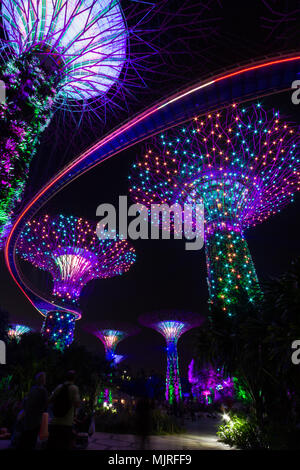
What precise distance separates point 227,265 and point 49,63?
1173 cm

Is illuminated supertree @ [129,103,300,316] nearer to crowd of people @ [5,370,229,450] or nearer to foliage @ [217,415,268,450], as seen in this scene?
foliage @ [217,415,268,450]

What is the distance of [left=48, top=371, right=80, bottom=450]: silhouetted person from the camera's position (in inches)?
142

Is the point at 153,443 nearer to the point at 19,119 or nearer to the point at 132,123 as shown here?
the point at 19,119

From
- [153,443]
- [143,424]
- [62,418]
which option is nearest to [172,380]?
[153,443]

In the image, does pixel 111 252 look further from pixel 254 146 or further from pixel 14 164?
pixel 14 164

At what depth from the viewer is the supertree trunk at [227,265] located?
545 inches

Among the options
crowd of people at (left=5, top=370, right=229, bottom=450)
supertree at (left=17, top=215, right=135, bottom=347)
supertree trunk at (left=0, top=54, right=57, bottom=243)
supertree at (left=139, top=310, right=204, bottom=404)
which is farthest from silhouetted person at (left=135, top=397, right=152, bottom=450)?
supertree at (left=139, top=310, right=204, bottom=404)

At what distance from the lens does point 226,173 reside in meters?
16.8

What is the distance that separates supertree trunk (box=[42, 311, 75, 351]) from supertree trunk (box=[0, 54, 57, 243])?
61.6 ft

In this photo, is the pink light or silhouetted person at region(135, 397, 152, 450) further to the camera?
the pink light

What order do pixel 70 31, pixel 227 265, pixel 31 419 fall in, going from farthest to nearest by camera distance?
pixel 227 265, pixel 70 31, pixel 31 419

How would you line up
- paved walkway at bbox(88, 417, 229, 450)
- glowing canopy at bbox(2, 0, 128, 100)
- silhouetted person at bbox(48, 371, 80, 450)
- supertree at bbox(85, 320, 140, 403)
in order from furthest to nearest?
1. supertree at bbox(85, 320, 140, 403)
2. glowing canopy at bbox(2, 0, 128, 100)
3. paved walkway at bbox(88, 417, 229, 450)
4. silhouetted person at bbox(48, 371, 80, 450)

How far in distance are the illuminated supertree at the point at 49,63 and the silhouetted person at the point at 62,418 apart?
14.9ft

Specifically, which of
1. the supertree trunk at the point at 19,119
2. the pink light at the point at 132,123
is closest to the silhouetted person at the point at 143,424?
the supertree trunk at the point at 19,119
